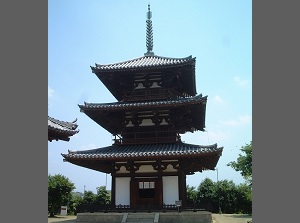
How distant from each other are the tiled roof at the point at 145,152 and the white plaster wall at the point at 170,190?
1.92m

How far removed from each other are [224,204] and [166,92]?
33.4m

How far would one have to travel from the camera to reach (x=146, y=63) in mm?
21812

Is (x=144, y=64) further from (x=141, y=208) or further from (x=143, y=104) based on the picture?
(x=141, y=208)

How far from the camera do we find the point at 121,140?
67.2 feet

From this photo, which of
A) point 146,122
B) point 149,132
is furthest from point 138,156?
point 146,122

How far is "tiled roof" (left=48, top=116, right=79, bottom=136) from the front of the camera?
13.9 meters

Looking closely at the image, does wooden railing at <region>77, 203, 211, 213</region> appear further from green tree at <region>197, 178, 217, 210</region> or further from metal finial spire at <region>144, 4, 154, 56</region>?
green tree at <region>197, 178, 217, 210</region>

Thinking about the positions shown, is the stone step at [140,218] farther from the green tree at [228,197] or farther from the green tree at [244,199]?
the green tree at [244,199]

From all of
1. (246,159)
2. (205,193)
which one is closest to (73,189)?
(205,193)

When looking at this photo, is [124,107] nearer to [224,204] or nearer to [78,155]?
[78,155]

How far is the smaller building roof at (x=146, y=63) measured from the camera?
20.1m

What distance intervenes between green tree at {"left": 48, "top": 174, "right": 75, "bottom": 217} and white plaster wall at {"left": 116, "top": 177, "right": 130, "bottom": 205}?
71.1 feet

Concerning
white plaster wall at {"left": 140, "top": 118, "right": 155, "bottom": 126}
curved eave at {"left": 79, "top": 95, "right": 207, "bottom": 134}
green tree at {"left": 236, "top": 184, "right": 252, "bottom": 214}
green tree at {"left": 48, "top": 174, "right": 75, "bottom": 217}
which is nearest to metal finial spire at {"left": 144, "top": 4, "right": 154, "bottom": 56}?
curved eave at {"left": 79, "top": 95, "right": 207, "bottom": 134}

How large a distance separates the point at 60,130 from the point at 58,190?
27822 millimetres
